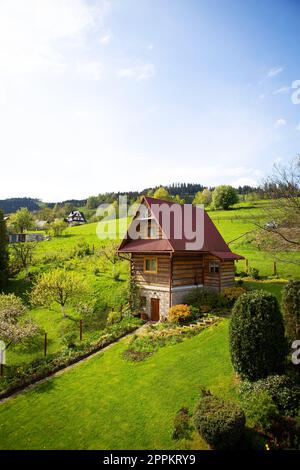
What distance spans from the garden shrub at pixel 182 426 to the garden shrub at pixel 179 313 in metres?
10.1

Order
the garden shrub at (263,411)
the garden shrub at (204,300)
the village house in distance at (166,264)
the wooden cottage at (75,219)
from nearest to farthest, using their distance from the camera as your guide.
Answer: the garden shrub at (263,411), the garden shrub at (204,300), the village house in distance at (166,264), the wooden cottage at (75,219)

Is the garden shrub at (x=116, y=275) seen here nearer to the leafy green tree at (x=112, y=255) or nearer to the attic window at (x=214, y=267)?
the leafy green tree at (x=112, y=255)

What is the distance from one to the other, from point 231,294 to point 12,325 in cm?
1626

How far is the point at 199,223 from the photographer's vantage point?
2870cm

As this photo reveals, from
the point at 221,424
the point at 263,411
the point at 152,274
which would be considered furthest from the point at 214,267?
the point at 221,424

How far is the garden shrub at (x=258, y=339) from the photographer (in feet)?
38.7

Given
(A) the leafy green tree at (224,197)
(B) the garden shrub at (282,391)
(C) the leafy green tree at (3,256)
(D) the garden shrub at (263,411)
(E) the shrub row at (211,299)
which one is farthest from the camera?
(A) the leafy green tree at (224,197)

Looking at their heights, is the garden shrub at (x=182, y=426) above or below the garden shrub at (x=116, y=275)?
below

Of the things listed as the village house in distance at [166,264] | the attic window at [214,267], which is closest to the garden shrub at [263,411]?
the village house in distance at [166,264]

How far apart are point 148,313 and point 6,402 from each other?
12.5 m

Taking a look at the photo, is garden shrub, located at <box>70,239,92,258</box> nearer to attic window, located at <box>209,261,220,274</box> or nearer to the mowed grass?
attic window, located at <box>209,261,220,274</box>

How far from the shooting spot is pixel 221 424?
951 centimetres

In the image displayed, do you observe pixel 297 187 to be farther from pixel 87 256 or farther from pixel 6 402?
pixel 87 256
